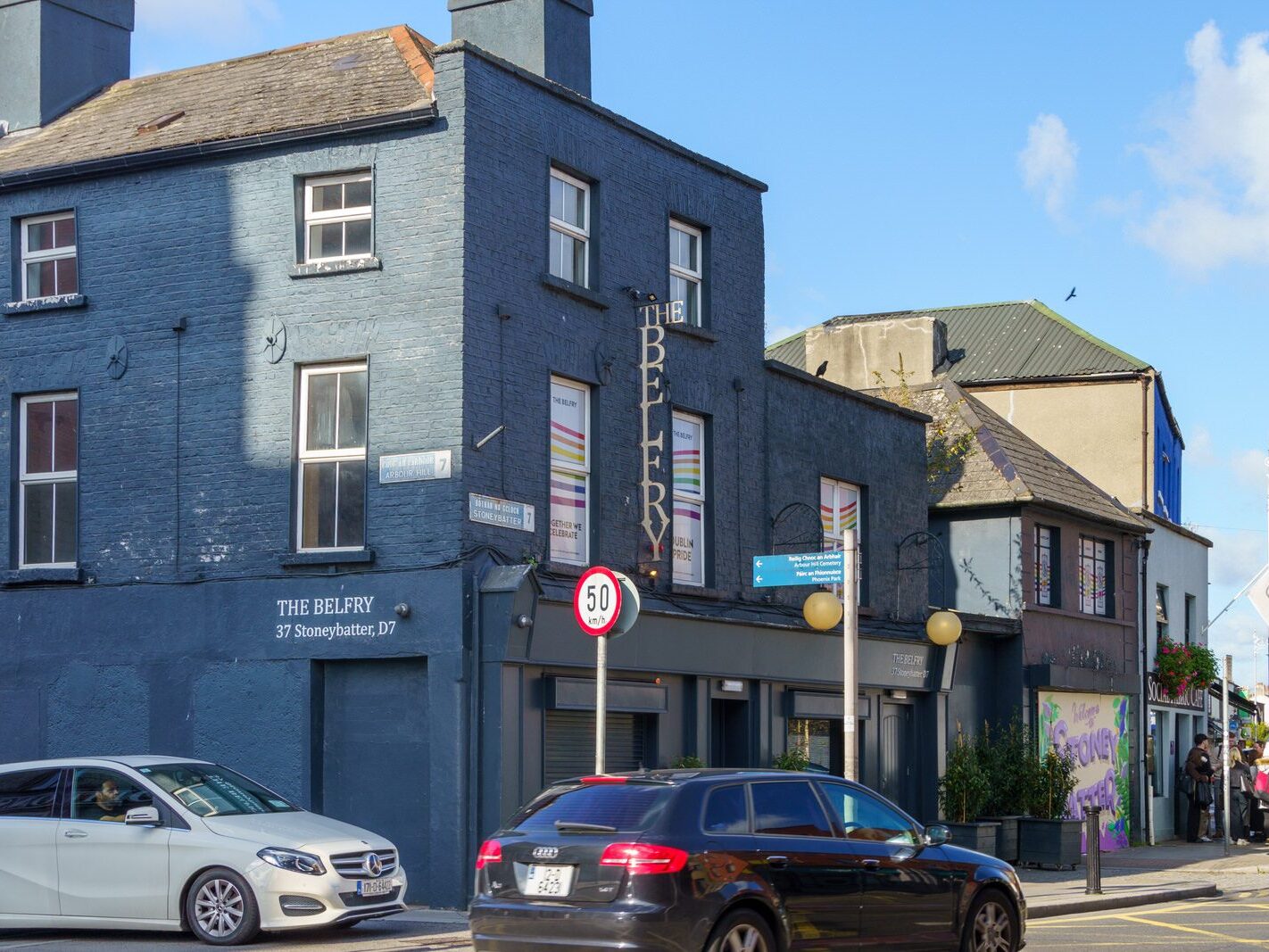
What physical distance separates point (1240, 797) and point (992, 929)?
20.6 meters

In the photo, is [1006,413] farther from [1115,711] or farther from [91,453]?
[91,453]

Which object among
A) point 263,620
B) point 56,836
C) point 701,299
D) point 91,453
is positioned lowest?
point 56,836

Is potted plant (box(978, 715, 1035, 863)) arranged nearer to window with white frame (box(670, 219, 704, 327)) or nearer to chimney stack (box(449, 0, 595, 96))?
window with white frame (box(670, 219, 704, 327))

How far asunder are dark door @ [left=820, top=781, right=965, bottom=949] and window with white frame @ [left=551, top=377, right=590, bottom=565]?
719 centimetres

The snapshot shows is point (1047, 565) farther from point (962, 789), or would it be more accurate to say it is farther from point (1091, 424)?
point (1091, 424)

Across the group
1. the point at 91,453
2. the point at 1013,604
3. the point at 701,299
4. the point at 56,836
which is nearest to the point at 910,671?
the point at 1013,604

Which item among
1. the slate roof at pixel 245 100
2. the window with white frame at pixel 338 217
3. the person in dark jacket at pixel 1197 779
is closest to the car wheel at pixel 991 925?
the window with white frame at pixel 338 217

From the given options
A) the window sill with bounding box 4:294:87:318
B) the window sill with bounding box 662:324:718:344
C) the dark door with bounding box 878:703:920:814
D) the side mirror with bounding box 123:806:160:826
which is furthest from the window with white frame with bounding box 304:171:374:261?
the dark door with bounding box 878:703:920:814

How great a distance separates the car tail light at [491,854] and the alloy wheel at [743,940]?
155 cm

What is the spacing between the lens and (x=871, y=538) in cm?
2498

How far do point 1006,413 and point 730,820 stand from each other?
26.7 m

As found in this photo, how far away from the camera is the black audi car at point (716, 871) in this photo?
433 inches

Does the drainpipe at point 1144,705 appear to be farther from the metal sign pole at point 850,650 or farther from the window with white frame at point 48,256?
the window with white frame at point 48,256

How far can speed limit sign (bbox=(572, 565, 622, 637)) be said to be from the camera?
14891mm
